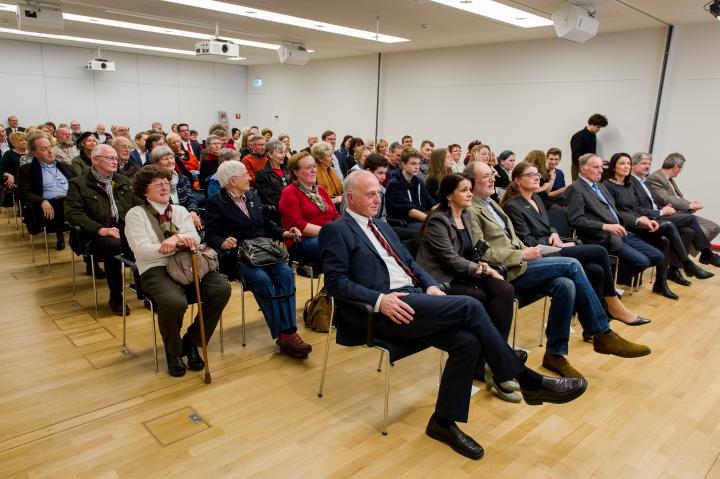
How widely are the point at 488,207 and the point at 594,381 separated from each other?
131 cm

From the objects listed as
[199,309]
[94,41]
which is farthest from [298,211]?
[94,41]

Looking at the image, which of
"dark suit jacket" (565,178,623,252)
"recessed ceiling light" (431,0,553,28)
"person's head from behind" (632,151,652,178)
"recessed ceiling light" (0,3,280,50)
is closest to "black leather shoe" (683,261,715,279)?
"person's head from behind" (632,151,652,178)

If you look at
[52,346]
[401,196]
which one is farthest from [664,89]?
[52,346]

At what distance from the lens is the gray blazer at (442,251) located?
9.93 ft

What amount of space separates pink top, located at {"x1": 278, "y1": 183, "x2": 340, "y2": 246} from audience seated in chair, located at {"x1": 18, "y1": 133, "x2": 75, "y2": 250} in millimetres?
2209

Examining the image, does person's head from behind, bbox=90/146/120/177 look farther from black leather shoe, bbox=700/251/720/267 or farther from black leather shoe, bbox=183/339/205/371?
black leather shoe, bbox=700/251/720/267

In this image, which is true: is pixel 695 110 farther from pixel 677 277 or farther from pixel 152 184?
pixel 152 184

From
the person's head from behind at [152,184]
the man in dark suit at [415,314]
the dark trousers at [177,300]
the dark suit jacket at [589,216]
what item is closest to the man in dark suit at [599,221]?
the dark suit jacket at [589,216]

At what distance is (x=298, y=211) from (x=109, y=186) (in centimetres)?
154

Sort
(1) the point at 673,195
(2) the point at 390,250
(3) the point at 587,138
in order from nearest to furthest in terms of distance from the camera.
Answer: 1. (2) the point at 390,250
2. (1) the point at 673,195
3. (3) the point at 587,138

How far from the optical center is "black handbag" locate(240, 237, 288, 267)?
3369 mm

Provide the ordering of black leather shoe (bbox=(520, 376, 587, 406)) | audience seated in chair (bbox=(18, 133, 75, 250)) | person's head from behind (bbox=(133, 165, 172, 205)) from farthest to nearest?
audience seated in chair (bbox=(18, 133, 75, 250))
person's head from behind (bbox=(133, 165, 172, 205))
black leather shoe (bbox=(520, 376, 587, 406))

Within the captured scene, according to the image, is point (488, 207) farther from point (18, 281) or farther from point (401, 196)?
point (18, 281)

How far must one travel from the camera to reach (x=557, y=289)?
320cm
